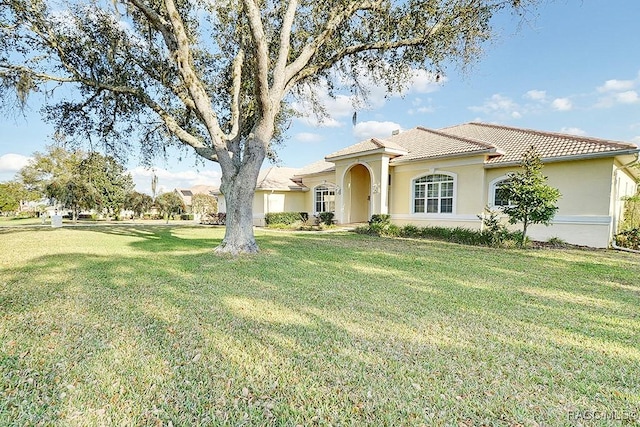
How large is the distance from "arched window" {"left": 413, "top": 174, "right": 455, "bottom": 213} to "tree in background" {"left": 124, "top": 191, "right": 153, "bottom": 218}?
116 feet

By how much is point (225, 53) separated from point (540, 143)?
14.1 meters

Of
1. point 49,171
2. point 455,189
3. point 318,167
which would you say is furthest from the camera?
point 49,171

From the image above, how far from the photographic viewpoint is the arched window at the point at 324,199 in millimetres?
22875

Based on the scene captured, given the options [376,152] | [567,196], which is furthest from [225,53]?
[567,196]

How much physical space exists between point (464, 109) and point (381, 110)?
919 centimetres

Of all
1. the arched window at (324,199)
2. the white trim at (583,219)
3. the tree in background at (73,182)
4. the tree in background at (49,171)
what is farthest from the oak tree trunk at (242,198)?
the tree in background at (49,171)

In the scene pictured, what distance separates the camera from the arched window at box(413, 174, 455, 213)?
52.0 feet

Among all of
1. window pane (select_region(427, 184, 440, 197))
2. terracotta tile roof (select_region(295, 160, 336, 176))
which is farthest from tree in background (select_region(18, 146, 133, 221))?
window pane (select_region(427, 184, 440, 197))

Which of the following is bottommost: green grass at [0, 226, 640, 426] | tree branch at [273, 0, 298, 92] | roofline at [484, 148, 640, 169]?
green grass at [0, 226, 640, 426]

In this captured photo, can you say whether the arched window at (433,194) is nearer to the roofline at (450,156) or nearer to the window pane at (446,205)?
the window pane at (446,205)

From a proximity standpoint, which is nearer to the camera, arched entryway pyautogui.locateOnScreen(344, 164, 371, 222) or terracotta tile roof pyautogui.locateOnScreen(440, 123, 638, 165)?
terracotta tile roof pyautogui.locateOnScreen(440, 123, 638, 165)

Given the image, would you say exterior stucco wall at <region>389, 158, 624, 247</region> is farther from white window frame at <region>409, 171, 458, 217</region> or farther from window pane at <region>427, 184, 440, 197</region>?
window pane at <region>427, 184, 440, 197</region>

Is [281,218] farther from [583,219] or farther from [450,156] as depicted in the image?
[583,219]

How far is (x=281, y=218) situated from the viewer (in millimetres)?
23125
